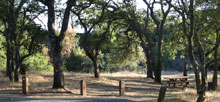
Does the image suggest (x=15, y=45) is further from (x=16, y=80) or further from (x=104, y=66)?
(x=104, y=66)

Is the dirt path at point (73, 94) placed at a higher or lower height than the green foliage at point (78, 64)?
lower

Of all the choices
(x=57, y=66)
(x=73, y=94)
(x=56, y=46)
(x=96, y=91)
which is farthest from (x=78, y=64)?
(x=73, y=94)

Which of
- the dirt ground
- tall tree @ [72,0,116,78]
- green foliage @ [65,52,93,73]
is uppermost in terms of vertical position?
tall tree @ [72,0,116,78]

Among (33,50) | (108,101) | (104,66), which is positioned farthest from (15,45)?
(104,66)

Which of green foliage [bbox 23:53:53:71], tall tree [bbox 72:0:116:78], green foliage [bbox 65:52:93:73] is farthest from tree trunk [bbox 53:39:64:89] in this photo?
green foliage [bbox 65:52:93:73]

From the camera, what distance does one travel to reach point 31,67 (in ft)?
110

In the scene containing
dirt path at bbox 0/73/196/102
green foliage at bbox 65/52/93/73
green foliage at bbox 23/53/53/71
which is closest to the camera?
dirt path at bbox 0/73/196/102

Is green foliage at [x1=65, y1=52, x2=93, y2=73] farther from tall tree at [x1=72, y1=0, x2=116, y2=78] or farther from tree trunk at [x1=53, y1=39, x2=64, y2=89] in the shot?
tree trunk at [x1=53, y1=39, x2=64, y2=89]

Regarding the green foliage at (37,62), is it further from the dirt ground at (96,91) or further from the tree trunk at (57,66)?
the tree trunk at (57,66)

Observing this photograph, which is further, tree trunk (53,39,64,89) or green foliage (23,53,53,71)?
green foliage (23,53,53,71)

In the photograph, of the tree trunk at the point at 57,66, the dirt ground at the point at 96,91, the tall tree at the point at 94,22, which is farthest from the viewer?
the tall tree at the point at 94,22

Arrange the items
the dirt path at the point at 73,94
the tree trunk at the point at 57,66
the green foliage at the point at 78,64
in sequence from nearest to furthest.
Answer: the dirt path at the point at 73,94 → the tree trunk at the point at 57,66 → the green foliage at the point at 78,64

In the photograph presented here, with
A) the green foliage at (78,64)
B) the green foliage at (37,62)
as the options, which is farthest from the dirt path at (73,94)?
the green foliage at (78,64)

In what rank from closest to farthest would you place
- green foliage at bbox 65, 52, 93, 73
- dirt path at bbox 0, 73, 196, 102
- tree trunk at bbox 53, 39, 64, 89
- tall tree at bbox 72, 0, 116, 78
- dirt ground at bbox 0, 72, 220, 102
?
dirt path at bbox 0, 73, 196, 102
dirt ground at bbox 0, 72, 220, 102
tree trunk at bbox 53, 39, 64, 89
tall tree at bbox 72, 0, 116, 78
green foliage at bbox 65, 52, 93, 73
